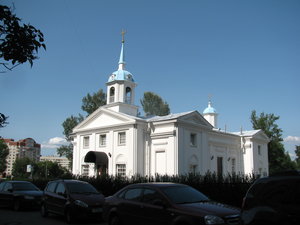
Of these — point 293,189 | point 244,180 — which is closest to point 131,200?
point 293,189

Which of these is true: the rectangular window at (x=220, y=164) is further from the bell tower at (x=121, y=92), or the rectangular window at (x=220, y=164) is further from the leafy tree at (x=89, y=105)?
the leafy tree at (x=89, y=105)

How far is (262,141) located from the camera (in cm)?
3809

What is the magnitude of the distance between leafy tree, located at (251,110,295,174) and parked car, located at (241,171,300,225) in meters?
41.8

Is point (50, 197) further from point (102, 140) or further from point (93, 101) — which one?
point (93, 101)

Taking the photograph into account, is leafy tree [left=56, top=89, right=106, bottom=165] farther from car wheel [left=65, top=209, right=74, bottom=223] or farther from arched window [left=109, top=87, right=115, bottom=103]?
car wheel [left=65, top=209, right=74, bottom=223]

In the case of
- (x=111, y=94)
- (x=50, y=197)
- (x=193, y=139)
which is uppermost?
(x=111, y=94)

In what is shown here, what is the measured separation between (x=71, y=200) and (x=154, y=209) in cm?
520

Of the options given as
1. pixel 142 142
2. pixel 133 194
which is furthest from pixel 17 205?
pixel 142 142

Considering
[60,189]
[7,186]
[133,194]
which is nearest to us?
[133,194]

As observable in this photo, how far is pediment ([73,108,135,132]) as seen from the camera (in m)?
28.4

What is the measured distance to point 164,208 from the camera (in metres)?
8.19

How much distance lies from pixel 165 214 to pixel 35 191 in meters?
11.1

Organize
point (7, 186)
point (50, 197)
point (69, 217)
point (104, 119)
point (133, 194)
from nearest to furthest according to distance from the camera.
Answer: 1. point (133, 194)
2. point (69, 217)
3. point (50, 197)
4. point (7, 186)
5. point (104, 119)

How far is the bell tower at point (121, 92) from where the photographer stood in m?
31.6
